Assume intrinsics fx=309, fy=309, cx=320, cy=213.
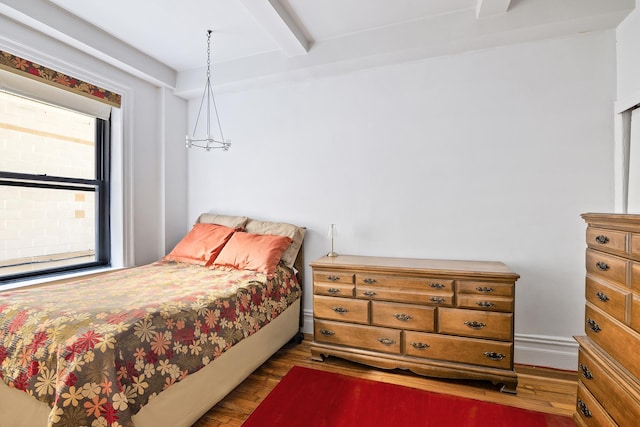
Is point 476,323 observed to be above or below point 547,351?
above

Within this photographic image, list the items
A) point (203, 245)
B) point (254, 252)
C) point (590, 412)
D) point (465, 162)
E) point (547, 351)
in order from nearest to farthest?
1. point (590, 412)
2. point (547, 351)
3. point (465, 162)
4. point (254, 252)
5. point (203, 245)

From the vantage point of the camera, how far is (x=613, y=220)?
1.44m

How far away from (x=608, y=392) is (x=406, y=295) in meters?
1.09

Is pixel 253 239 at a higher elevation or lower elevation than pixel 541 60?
lower

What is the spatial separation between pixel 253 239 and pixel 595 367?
94.3 inches

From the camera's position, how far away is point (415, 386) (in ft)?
6.89

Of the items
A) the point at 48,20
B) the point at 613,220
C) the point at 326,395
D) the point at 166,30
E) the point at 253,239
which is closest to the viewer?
the point at 613,220

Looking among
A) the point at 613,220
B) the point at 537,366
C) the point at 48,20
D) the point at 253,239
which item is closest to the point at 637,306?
the point at 613,220

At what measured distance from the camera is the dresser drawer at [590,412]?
4.59 feet

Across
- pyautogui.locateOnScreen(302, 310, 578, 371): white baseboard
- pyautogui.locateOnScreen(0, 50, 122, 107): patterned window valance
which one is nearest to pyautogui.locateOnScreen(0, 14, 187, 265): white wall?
pyautogui.locateOnScreen(0, 50, 122, 107): patterned window valance

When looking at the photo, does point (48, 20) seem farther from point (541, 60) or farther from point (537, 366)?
point (537, 366)

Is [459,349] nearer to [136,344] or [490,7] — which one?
[136,344]

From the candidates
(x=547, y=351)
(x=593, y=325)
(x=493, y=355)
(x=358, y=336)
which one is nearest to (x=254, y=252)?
(x=358, y=336)

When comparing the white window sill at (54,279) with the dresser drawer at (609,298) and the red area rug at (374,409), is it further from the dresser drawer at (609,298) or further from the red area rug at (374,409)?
the dresser drawer at (609,298)
